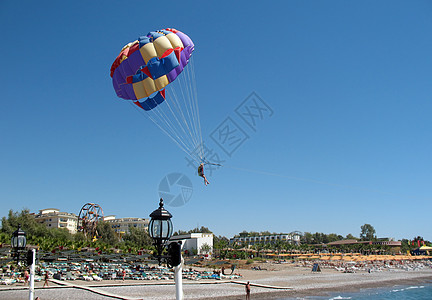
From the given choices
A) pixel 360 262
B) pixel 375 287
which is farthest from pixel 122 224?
pixel 375 287

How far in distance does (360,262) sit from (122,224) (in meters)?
73.8

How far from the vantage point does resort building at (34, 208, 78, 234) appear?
95.1 metres

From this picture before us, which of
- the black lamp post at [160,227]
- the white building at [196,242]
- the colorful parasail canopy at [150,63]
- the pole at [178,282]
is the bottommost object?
the white building at [196,242]

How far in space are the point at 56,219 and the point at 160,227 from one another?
101 metres

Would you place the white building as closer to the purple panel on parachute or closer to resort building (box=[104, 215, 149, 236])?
resort building (box=[104, 215, 149, 236])

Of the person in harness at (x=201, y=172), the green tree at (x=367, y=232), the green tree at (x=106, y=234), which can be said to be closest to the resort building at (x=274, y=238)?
the green tree at (x=367, y=232)

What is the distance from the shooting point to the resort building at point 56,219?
312 ft

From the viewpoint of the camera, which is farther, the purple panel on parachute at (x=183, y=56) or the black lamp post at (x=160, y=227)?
the purple panel on parachute at (x=183, y=56)

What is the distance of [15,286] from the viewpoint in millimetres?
24500

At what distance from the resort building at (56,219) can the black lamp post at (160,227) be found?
97005 mm

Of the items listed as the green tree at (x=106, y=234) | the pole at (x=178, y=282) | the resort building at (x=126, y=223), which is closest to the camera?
the pole at (x=178, y=282)

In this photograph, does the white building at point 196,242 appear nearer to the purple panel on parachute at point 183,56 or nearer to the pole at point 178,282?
the purple panel on parachute at point 183,56

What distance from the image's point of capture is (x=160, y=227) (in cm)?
488

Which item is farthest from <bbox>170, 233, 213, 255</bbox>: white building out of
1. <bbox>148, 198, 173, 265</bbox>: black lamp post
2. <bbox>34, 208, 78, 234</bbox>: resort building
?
<bbox>148, 198, 173, 265</bbox>: black lamp post
